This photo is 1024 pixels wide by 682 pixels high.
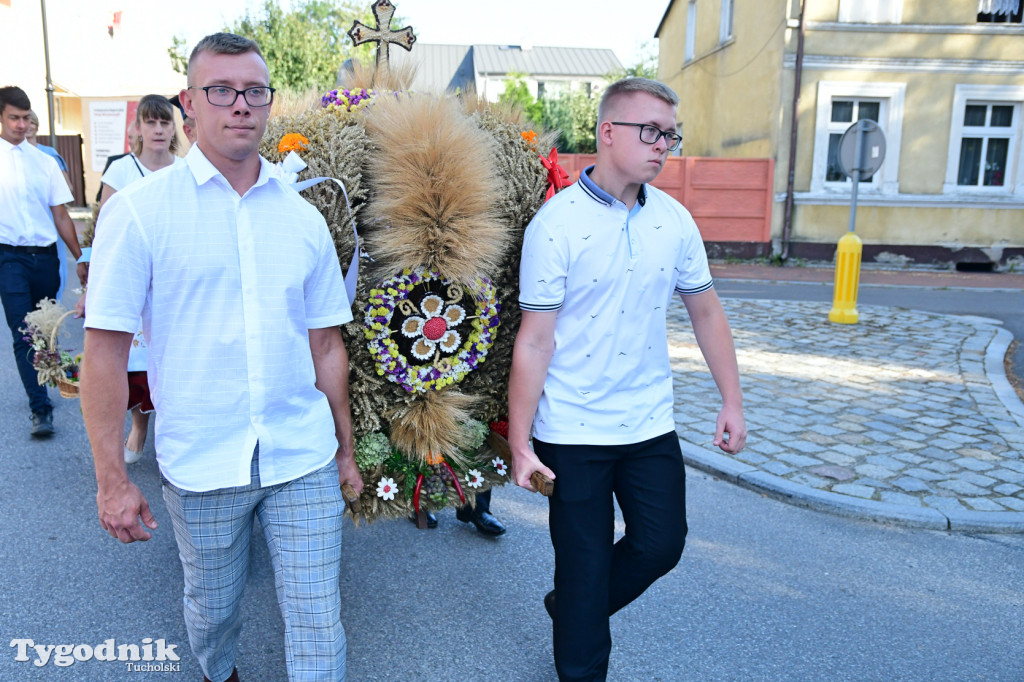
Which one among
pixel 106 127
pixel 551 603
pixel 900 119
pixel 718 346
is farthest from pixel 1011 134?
pixel 106 127

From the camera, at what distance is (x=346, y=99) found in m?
2.83

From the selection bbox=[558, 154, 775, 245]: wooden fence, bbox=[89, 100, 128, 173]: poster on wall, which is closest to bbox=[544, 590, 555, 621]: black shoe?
bbox=[558, 154, 775, 245]: wooden fence

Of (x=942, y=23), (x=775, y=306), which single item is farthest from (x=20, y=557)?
(x=942, y=23)

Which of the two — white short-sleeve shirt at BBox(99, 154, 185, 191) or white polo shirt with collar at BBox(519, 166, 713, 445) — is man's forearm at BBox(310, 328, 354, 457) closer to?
white polo shirt with collar at BBox(519, 166, 713, 445)

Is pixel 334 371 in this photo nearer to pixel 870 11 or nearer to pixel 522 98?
pixel 522 98

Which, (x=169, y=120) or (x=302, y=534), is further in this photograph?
(x=169, y=120)

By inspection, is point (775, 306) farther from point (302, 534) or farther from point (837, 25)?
point (302, 534)

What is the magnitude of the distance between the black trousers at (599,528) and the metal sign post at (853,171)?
27.0ft

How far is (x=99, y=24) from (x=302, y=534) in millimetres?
33033

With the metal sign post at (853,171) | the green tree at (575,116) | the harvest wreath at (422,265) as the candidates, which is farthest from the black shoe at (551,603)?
the green tree at (575,116)

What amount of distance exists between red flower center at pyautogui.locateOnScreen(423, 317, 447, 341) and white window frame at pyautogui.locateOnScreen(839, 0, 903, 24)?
16988mm

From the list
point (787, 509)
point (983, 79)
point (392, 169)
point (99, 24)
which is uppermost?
point (99, 24)

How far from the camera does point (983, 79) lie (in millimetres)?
16609

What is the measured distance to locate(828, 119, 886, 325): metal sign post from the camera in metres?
9.68
